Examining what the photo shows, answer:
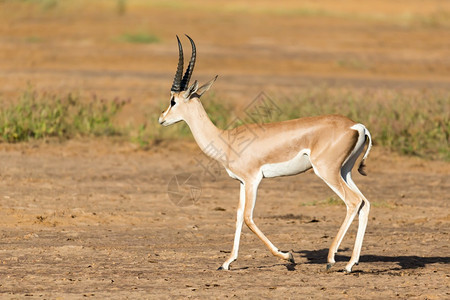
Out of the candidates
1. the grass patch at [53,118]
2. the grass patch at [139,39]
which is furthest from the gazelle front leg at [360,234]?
the grass patch at [139,39]

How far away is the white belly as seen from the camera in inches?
328

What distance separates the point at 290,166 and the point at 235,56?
24.1 m

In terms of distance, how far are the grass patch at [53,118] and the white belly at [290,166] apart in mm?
8479

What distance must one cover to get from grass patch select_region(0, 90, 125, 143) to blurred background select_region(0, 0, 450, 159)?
2.96 feet

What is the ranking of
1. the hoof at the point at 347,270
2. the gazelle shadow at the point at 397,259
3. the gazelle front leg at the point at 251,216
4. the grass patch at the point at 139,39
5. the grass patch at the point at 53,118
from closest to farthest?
1. the gazelle front leg at the point at 251,216
2. the hoof at the point at 347,270
3. the gazelle shadow at the point at 397,259
4. the grass patch at the point at 53,118
5. the grass patch at the point at 139,39

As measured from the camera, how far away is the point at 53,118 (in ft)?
54.1

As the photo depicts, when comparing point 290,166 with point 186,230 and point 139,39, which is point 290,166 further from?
point 139,39

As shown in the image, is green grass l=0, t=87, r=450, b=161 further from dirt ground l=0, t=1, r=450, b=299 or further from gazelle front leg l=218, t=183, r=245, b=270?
gazelle front leg l=218, t=183, r=245, b=270

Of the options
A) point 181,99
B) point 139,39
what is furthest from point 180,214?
point 139,39

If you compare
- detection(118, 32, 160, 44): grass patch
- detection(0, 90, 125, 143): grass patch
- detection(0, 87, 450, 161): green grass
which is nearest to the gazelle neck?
detection(0, 87, 450, 161): green grass

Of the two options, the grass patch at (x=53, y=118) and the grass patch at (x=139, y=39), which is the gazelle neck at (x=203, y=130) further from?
the grass patch at (x=139, y=39)

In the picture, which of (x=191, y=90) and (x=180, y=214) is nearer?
(x=191, y=90)

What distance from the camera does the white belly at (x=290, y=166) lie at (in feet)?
27.3

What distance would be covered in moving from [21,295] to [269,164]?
263 cm
